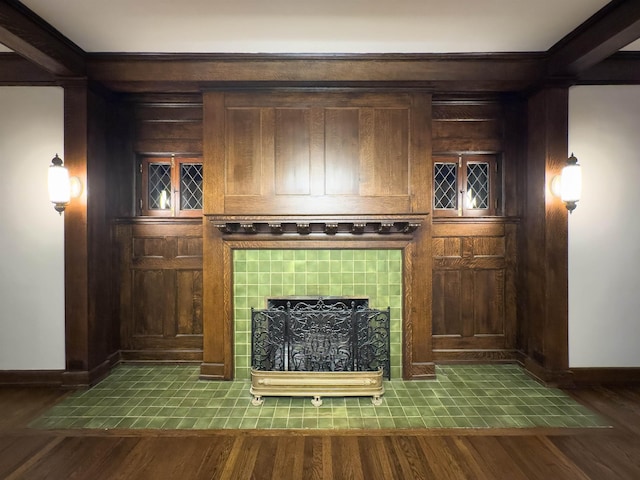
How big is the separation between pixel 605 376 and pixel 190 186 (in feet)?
15.7

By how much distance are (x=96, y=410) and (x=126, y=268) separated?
1.61 meters

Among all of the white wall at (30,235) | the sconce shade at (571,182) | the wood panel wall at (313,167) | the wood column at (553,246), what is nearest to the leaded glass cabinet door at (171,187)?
the wood panel wall at (313,167)

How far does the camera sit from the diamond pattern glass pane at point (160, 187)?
4461 millimetres

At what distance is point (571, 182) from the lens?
356cm

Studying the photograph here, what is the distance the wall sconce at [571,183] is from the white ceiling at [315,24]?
114cm

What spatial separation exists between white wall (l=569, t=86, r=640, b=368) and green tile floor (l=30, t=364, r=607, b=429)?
29.5 inches

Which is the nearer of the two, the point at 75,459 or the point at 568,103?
the point at 75,459

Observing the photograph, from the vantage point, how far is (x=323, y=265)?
4.02 metres

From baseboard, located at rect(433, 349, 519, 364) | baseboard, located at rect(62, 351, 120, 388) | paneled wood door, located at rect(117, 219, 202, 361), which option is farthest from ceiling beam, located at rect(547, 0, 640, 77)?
baseboard, located at rect(62, 351, 120, 388)

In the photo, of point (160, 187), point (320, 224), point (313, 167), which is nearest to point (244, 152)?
point (313, 167)

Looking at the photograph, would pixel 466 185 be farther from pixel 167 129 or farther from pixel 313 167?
pixel 167 129

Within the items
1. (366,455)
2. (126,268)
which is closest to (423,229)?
(366,455)

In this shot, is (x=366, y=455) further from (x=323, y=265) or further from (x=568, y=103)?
(x=568, y=103)

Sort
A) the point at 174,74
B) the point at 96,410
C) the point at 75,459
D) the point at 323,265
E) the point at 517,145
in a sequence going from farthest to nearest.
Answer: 1. the point at 517,145
2. the point at 323,265
3. the point at 174,74
4. the point at 96,410
5. the point at 75,459
